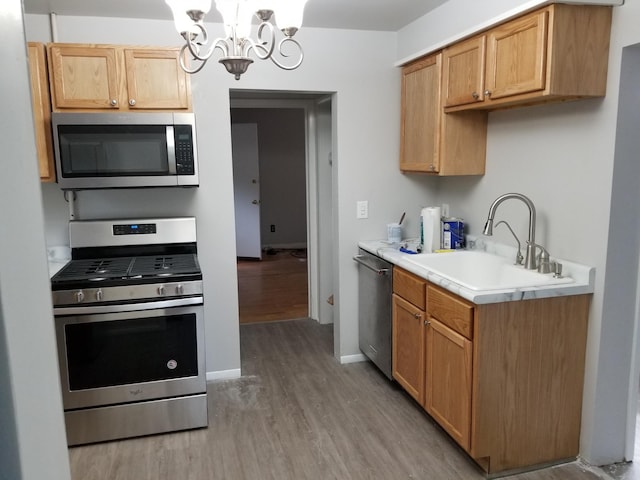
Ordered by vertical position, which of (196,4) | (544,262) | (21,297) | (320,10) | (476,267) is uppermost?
(320,10)

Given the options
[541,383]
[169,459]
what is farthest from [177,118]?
[541,383]

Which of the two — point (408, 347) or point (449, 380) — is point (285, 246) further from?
point (449, 380)

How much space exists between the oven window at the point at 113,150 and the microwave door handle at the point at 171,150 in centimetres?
2

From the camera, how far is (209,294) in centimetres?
331

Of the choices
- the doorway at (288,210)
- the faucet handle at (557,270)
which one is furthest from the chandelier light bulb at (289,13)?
the doorway at (288,210)

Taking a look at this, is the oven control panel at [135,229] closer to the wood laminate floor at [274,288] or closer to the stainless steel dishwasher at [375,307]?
the stainless steel dishwasher at [375,307]

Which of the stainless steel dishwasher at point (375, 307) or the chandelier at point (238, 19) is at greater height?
the chandelier at point (238, 19)

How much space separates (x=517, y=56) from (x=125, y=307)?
2224mm

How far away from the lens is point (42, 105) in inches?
105

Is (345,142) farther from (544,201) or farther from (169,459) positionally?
(169,459)

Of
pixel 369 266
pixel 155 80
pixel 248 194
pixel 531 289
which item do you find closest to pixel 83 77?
pixel 155 80

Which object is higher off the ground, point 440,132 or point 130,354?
point 440,132

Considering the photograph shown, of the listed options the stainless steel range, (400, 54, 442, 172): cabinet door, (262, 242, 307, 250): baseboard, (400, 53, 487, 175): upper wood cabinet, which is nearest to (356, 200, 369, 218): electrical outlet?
(400, 54, 442, 172): cabinet door

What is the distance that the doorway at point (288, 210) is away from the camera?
4.28 m
